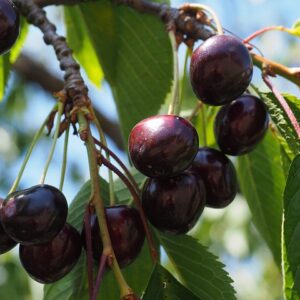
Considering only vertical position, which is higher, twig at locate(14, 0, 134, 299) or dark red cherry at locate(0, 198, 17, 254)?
twig at locate(14, 0, 134, 299)

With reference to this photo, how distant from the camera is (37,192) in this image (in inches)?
58.5

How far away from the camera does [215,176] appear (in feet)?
5.69

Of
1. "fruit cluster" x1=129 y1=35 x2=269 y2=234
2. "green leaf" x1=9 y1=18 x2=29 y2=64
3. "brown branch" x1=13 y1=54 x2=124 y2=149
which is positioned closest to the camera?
"fruit cluster" x1=129 y1=35 x2=269 y2=234

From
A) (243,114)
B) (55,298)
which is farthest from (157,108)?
(55,298)

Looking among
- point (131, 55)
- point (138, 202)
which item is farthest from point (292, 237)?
point (131, 55)

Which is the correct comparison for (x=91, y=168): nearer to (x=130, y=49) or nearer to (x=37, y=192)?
(x=37, y=192)

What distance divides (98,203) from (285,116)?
54cm

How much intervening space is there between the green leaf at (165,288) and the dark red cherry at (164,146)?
262 mm

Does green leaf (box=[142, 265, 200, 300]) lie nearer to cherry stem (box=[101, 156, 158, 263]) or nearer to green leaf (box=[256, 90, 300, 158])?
cherry stem (box=[101, 156, 158, 263])

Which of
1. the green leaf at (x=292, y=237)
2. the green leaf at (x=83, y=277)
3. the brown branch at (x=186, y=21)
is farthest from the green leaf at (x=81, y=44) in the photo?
the green leaf at (x=292, y=237)

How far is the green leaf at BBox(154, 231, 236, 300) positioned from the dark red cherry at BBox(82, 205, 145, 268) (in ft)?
0.81

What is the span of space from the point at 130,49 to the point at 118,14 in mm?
138

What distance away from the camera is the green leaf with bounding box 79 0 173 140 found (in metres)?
2.37

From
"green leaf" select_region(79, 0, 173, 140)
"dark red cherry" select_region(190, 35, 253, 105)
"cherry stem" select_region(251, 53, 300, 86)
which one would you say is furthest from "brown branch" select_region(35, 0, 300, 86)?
"dark red cherry" select_region(190, 35, 253, 105)
